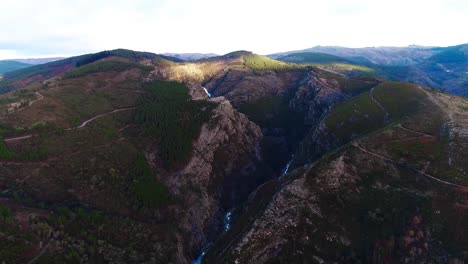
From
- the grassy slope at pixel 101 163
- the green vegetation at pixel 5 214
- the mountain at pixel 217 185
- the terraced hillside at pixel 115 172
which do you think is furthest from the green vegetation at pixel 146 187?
the green vegetation at pixel 5 214

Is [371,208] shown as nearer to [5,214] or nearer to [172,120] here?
[172,120]

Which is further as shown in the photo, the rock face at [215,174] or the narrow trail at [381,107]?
the narrow trail at [381,107]

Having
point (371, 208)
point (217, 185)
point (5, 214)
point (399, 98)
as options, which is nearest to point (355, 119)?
point (399, 98)

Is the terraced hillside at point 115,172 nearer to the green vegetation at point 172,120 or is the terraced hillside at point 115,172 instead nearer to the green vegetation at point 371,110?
the green vegetation at point 172,120

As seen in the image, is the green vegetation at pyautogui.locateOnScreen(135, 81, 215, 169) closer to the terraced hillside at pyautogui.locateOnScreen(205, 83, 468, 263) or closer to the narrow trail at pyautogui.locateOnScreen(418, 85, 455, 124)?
the terraced hillside at pyautogui.locateOnScreen(205, 83, 468, 263)

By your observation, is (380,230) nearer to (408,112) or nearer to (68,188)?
(408,112)

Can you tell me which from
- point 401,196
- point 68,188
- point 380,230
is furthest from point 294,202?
point 68,188

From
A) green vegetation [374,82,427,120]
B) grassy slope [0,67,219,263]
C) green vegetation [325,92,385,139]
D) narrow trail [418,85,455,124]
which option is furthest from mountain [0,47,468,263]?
green vegetation [374,82,427,120]
